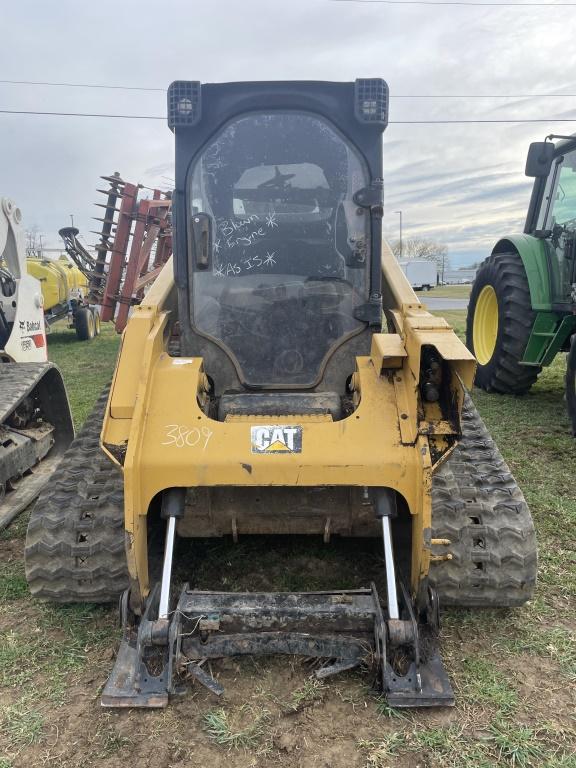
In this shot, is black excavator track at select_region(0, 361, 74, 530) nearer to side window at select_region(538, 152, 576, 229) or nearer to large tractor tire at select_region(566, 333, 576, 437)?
large tractor tire at select_region(566, 333, 576, 437)

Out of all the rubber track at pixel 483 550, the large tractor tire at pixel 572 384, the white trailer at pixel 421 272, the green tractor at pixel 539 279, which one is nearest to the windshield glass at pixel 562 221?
the green tractor at pixel 539 279

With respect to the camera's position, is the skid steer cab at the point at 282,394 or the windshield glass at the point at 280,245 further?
the windshield glass at the point at 280,245

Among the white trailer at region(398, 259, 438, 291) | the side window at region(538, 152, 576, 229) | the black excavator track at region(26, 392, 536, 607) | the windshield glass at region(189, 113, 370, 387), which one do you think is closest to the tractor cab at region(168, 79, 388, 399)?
the windshield glass at region(189, 113, 370, 387)

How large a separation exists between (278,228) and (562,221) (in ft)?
14.5

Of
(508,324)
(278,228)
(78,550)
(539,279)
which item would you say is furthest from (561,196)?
(78,550)

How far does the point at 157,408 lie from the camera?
279 centimetres

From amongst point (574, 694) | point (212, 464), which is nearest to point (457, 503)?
point (574, 694)

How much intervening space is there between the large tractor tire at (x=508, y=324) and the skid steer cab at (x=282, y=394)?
3.45 meters

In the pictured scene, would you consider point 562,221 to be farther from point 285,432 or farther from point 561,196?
point 285,432

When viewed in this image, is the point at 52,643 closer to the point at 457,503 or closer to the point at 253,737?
the point at 253,737

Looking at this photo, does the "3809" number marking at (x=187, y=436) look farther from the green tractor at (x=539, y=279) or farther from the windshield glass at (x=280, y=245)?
the green tractor at (x=539, y=279)

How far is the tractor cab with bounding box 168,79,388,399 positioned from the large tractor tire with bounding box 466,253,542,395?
3.66 m

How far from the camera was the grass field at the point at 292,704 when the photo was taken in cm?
216

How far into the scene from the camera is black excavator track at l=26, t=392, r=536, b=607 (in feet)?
9.09
